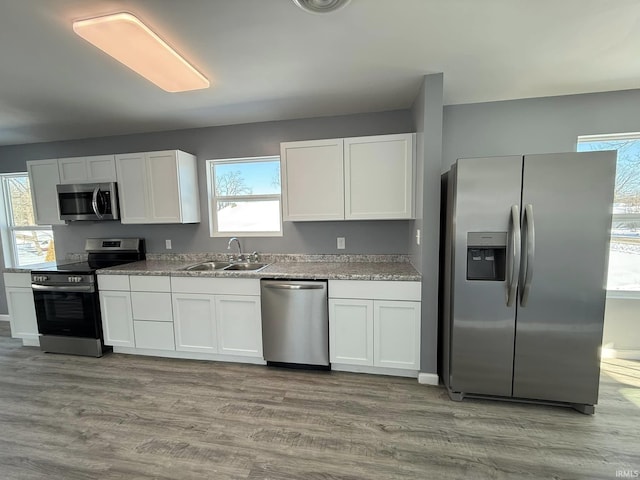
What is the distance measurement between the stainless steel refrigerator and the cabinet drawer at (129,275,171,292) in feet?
8.59

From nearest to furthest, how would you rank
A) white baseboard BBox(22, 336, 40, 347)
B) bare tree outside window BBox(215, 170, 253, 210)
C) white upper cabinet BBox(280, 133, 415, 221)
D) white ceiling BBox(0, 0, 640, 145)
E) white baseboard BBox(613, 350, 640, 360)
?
1. white ceiling BBox(0, 0, 640, 145)
2. white upper cabinet BBox(280, 133, 415, 221)
3. white baseboard BBox(613, 350, 640, 360)
4. white baseboard BBox(22, 336, 40, 347)
5. bare tree outside window BBox(215, 170, 253, 210)

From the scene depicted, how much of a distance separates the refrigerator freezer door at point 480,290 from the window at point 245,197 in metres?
1.93

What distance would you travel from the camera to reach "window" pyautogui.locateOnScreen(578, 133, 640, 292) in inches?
102

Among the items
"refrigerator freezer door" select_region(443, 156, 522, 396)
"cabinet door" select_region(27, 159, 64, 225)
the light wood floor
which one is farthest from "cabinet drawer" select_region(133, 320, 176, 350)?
"refrigerator freezer door" select_region(443, 156, 522, 396)

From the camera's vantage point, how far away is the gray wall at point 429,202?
2.17 meters

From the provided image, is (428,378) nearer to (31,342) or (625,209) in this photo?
(625,209)

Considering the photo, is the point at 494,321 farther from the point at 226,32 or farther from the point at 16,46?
the point at 16,46

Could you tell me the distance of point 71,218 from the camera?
3.28 metres

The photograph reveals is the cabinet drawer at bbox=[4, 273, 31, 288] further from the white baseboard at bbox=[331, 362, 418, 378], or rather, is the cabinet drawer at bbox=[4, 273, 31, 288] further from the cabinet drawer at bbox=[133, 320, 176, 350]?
the white baseboard at bbox=[331, 362, 418, 378]

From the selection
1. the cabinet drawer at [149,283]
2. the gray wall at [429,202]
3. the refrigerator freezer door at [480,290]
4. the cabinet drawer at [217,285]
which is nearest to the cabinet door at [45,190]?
the cabinet drawer at [149,283]

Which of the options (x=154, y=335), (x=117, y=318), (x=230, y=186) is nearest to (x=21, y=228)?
(x=117, y=318)

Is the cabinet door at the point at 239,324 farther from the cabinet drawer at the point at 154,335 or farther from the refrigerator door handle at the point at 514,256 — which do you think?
the refrigerator door handle at the point at 514,256

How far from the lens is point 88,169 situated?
3209mm

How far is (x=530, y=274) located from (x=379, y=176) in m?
1.39
